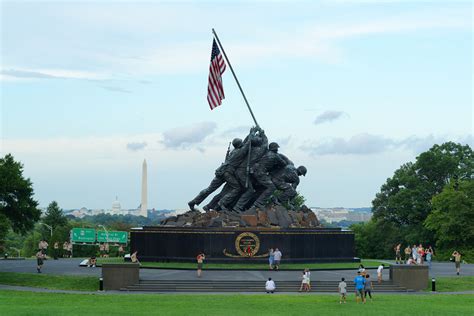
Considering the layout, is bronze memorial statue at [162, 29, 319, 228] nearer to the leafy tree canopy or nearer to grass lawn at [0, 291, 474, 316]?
the leafy tree canopy

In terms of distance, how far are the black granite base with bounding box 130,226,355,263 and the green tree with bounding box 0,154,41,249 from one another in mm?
7482

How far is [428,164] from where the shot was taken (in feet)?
264

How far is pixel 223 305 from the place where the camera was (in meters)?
33.6

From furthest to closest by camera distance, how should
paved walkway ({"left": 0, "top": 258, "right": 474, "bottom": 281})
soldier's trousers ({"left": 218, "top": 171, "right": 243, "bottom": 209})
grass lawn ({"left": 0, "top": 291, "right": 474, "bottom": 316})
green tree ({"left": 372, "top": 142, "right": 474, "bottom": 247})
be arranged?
green tree ({"left": 372, "top": 142, "right": 474, "bottom": 247}), soldier's trousers ({"left": 218, "top": 171, "right": 243, "bottom": 209}), paved walkway ({"left": 0, "top": 258, "right": 474, "bottom": 281}), grass lawn ({"left": 0, "top": 291, "right": 474, "bottom": 316})

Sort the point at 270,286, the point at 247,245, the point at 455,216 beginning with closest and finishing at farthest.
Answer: the point at 270,286 < the point at 247,245 < the point at 455,216

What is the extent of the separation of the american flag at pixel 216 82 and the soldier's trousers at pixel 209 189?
561 cm

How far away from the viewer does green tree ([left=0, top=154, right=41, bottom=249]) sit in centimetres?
5256

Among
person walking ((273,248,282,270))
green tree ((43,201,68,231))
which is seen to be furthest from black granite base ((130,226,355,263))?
green tree ((43,201,68,231))

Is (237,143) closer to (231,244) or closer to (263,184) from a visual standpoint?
(263,184)

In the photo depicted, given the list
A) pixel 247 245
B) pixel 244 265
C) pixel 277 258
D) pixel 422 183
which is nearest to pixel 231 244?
pixel 247 245

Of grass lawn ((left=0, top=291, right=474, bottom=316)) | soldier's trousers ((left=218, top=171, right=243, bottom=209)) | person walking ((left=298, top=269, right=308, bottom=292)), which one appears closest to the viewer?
grass lawn ((left=0, top=291, right=474, bottom=316))

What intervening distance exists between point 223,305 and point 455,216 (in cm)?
4178

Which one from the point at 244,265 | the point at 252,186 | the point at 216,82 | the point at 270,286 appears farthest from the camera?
the point at 252,186

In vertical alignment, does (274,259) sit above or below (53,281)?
above
